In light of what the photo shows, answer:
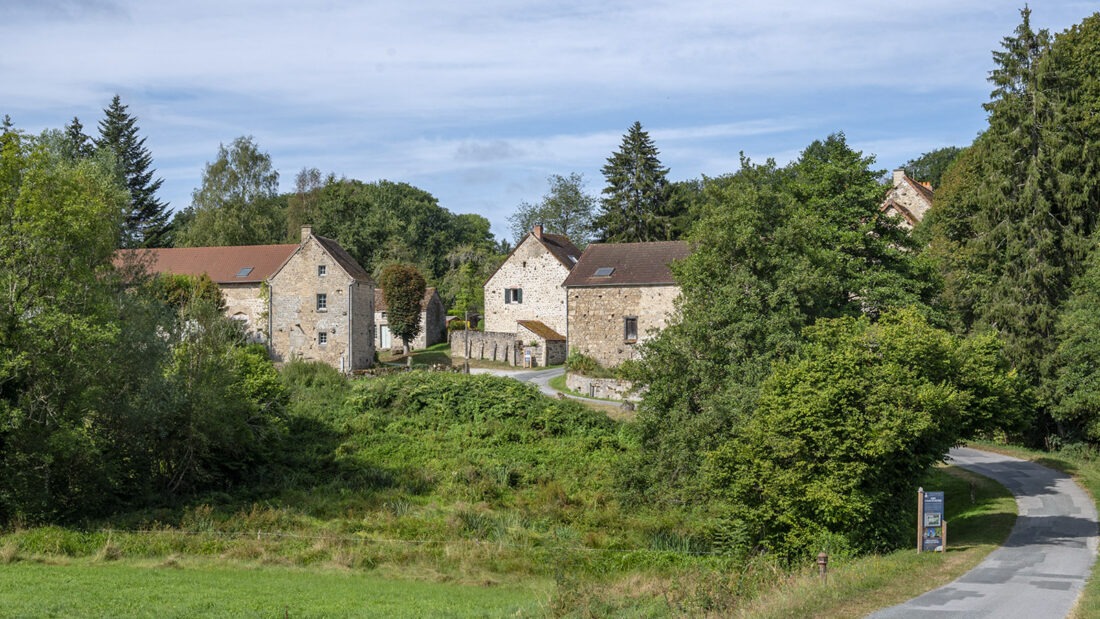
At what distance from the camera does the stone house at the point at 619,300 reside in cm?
5225

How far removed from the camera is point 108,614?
16328 millimetres

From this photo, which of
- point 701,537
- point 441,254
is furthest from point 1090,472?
point 441,254

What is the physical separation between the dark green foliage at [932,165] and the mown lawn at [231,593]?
79756 millimetres

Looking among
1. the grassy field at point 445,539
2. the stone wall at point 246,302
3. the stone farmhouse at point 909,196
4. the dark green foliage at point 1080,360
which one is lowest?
the grassy field at point 445,539

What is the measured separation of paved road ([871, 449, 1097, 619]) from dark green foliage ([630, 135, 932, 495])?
7055 millimetres

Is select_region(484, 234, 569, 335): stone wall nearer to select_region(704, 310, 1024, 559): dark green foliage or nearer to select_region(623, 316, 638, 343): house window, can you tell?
select_region(623, 316, 638, 343): house window

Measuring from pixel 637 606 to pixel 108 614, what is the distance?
9.06 m

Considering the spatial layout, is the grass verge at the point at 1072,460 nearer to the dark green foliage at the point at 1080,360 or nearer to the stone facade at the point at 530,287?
the dark green foliage at the point at 1080,360

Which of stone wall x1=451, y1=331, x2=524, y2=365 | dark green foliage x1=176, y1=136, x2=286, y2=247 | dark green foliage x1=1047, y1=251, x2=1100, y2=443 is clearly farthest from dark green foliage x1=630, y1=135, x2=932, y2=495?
dark green foliage x1=176, y1=136, x2=286, y2=247

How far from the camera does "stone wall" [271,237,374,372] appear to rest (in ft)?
174

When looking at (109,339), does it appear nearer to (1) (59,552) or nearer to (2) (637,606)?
(1) (59,552)

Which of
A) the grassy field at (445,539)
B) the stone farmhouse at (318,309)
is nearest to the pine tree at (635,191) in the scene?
the stone farmhouse at (318,309)

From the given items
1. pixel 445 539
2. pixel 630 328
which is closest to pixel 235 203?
pixel 630 328

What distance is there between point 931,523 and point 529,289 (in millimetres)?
40969
